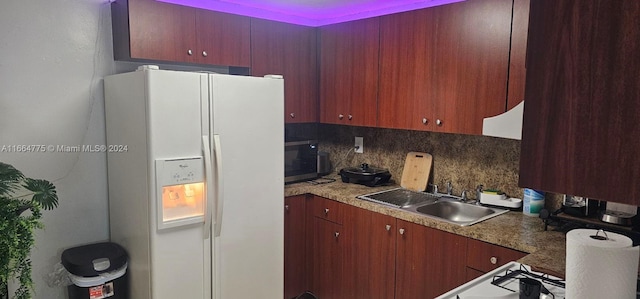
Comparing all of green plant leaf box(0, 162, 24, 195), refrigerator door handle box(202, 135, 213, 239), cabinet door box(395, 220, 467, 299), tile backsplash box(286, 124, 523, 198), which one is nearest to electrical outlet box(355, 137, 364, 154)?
tile backsplash box(286, 124, 523, 198)

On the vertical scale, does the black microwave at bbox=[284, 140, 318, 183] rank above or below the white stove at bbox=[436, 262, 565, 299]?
above

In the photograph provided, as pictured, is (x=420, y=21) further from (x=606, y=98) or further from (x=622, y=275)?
(x=606, y=98)

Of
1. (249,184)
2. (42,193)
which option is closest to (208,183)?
(249,184)

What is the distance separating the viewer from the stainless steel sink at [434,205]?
2.66 meters

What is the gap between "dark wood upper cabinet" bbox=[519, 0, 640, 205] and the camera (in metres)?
0.67

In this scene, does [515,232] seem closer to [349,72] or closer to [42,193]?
[349,72]

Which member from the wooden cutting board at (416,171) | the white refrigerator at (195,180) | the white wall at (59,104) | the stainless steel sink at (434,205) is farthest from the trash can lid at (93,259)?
the wooden cutting board at (416,171)

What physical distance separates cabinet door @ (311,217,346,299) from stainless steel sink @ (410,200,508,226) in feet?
1.95

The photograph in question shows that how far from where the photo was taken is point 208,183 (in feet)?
7.57

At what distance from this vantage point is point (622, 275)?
1.07 meters

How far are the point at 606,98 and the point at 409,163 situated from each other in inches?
97.8

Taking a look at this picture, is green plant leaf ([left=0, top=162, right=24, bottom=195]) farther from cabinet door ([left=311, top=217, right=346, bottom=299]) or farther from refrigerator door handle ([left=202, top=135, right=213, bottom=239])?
cabinet door ([left=311, top=217, right=346, bottom=299])

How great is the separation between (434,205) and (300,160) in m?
1.07

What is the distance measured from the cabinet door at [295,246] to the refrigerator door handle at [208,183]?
77cm
